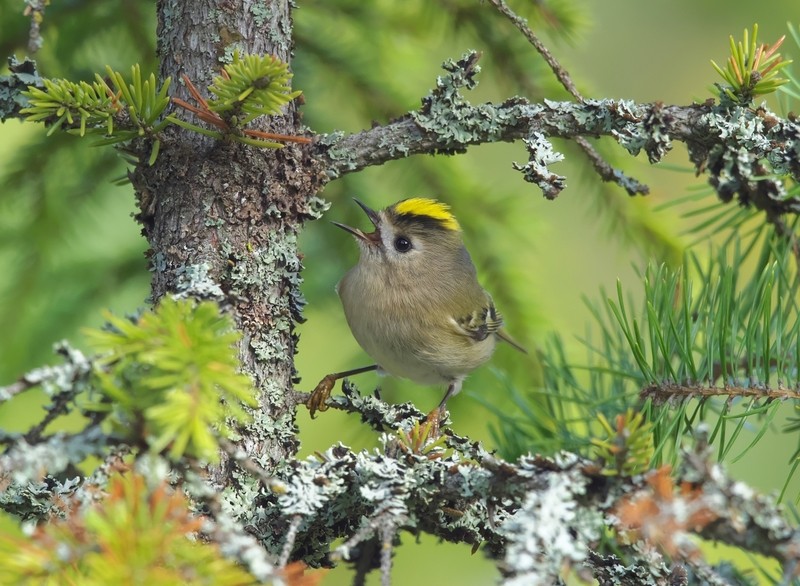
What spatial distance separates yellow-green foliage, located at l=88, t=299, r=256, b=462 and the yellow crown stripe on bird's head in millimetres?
1493

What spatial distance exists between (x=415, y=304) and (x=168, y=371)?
5.41ft

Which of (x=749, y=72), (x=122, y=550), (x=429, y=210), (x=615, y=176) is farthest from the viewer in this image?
(x=429, y=210)

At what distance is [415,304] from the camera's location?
8.36 ft

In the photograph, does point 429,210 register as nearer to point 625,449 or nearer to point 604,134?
point 604,134

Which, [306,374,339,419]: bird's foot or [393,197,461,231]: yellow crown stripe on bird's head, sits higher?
[393,197,461,231]: yellow crown stripe on bird's head

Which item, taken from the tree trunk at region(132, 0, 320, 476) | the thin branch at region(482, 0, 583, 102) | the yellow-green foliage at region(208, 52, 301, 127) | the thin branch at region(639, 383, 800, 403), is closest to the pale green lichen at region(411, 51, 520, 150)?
the thin branch at region(482, 0, 583, 102)

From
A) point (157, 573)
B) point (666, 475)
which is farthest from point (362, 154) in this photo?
point (157, 573)

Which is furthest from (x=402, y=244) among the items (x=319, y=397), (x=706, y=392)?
(x=706, y=392)

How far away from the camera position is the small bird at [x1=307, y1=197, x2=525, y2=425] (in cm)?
242

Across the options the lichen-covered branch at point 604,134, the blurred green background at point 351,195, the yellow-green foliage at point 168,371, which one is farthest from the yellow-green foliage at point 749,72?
the yellow-green foliage at point 168,371

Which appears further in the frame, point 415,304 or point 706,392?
point 415,304

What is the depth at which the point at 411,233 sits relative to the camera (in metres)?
2.60

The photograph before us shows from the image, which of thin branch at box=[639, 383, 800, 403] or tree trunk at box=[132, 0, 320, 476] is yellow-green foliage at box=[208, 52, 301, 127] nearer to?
tree trunk at box=[132, 0, 320, 476]

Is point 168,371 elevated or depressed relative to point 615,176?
depressed
